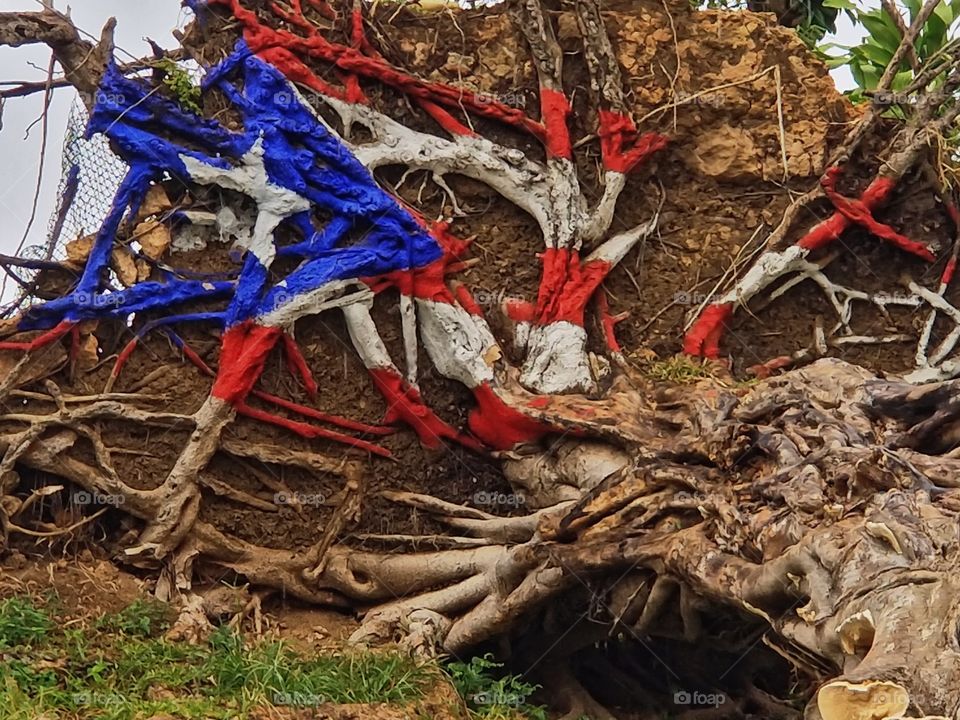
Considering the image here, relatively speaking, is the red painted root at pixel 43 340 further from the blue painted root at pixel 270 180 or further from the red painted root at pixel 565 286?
the red painted root at pixel 565 286

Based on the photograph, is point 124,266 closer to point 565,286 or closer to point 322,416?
point 322,416

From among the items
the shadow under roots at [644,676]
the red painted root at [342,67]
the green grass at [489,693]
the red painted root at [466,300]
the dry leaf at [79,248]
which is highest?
the red painted root at [342,67]

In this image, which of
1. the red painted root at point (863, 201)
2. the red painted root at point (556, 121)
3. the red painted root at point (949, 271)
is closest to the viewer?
the red painted root at point (556, 121)

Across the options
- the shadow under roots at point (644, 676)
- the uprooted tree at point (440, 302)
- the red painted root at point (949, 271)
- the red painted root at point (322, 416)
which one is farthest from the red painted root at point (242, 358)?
the red painted root at point (949, 271)

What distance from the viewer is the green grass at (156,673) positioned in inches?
209

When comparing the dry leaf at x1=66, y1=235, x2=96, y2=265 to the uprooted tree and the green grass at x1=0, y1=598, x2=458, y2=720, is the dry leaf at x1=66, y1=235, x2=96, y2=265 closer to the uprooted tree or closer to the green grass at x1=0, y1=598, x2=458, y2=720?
the uprooted tree

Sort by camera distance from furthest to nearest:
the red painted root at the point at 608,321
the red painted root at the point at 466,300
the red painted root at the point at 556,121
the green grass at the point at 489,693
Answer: the red painted root at the point at 556,121
the red painted root at the point at 608,321
the red painted root at the point at 466,300
the green grass at the point at 489,693

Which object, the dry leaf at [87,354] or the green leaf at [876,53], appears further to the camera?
the green leaf at [876,53]

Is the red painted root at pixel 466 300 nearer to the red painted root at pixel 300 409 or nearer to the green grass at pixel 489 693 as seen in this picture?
the red painted root at pixel 300 409

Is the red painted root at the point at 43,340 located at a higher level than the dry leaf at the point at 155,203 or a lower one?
lower

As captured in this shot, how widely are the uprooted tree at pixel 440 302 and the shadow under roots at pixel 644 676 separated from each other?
0.08ft

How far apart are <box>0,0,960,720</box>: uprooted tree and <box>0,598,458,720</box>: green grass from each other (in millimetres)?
504

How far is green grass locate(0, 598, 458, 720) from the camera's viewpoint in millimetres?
5316

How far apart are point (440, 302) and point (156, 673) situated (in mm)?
2934
